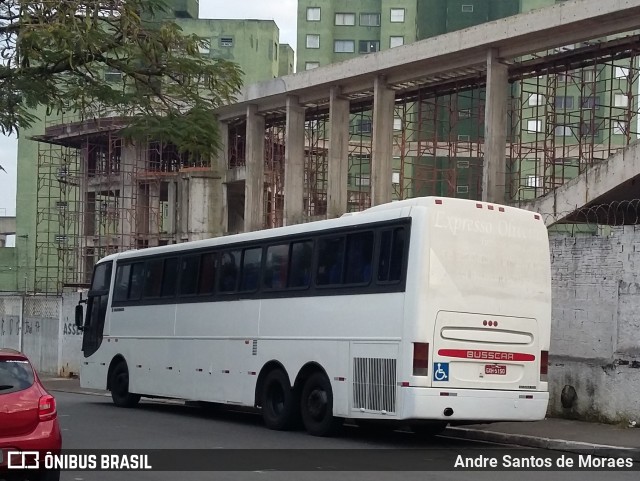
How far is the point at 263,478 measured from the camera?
1200 cm

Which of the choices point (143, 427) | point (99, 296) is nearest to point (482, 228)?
point (143, 427)

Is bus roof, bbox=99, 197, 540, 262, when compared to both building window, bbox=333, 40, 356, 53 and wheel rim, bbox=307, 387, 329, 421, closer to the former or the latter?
wheel rim, bbox=307, 387, 329, 421

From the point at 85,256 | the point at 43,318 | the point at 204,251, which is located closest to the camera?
the point at 204,251

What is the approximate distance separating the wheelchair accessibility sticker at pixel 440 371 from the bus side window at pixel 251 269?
16.1ft

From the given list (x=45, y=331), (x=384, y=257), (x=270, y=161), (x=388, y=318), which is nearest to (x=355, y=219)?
(x=384, y=257)

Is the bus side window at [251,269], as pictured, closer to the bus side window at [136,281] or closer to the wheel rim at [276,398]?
the wheel rim at [276,398]

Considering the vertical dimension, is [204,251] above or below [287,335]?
above

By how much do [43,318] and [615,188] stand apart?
19653 millimetres

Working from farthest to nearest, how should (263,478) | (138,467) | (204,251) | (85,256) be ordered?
1. (85,256)
2. (204,251)
3. (138,467)
4. (263,478)

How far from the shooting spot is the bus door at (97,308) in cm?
A: 2497

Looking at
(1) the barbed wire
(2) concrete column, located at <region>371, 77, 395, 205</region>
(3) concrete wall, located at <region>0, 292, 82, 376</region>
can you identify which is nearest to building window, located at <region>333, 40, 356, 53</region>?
(2) concrete column, located at <region>371, 77, 395, 205</region>

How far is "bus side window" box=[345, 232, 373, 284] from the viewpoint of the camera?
53.2ft

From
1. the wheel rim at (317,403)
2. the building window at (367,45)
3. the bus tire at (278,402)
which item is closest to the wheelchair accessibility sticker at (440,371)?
the wheel rim at (317,403)

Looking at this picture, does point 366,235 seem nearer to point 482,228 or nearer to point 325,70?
point 482,228
